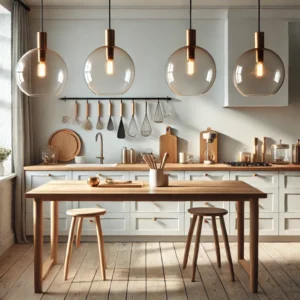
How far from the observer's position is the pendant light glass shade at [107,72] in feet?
8.46

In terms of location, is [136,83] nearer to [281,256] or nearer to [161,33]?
[161,33]

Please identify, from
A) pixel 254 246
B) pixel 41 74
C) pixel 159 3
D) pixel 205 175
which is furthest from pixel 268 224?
pixel 41 74

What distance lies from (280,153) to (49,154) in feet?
9.44

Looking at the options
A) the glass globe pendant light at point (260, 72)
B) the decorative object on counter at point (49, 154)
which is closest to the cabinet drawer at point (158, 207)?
the decorative object on counter at point (49, 154)

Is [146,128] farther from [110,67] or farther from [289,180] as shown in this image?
[110,67]

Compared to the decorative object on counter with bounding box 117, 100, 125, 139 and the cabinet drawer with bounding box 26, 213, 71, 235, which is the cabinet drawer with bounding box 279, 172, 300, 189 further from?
the cabinet drawer with bounding box 26, 213, 71, 235

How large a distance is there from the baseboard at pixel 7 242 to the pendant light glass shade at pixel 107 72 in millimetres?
3108

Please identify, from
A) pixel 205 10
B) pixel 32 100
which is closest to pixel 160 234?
pixel 32 100

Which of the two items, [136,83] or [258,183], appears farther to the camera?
[136,83]

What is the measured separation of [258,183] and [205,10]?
222 centimetres

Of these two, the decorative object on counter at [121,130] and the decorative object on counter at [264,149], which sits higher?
the decorative object on counter at [121,130]

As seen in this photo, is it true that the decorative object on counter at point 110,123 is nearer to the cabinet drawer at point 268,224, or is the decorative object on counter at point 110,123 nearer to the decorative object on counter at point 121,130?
the decorative object on counter at point 121,130

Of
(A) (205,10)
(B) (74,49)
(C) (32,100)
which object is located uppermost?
(A) (205,10)

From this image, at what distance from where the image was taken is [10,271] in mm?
4465
